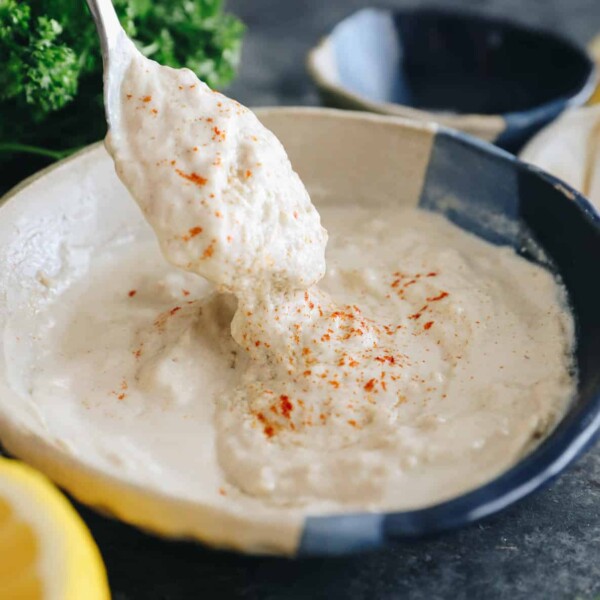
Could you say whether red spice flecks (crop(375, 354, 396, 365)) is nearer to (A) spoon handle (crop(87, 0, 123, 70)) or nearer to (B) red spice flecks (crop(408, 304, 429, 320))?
(B) red spice flecks (crop(408, 304, 429, 320))

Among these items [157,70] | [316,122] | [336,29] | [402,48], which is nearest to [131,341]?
[157,70]

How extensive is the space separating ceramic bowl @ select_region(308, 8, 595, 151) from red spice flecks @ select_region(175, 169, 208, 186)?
1.52 meters

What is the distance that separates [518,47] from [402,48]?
0.43m

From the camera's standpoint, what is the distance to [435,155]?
2.29 metres

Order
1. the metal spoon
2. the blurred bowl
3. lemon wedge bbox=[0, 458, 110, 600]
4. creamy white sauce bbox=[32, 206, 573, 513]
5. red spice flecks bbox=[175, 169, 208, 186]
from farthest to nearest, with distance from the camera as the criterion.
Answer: the blurred bowl < the metal spoon < red spice flecks bbox=[175, 169, 208, 186] < creamy white sauce bbox=[32, 206, 573, 513] < lemon wedge bbox=[0, 458, 110, 600]

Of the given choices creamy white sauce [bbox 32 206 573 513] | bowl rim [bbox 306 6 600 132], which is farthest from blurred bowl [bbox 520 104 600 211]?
creamy white sauce [bbox 32 206 573 513]

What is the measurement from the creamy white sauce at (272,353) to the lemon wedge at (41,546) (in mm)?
167

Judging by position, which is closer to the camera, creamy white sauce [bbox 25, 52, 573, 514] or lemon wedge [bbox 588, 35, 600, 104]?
creamy white sauce [bbox 25, 52, 573, 514]

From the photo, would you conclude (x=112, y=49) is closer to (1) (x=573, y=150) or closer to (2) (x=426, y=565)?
(2) (x=426, y=565)

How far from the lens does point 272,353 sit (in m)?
1.80

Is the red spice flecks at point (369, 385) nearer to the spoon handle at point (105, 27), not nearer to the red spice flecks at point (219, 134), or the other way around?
the red spice flecks at point (219, 134)

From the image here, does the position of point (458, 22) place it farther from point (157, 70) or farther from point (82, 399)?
point (82, 399)

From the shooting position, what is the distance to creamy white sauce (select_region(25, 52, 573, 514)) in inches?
61.9

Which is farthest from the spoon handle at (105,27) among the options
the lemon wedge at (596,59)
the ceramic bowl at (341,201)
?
the lemon wedge at (596,59)
